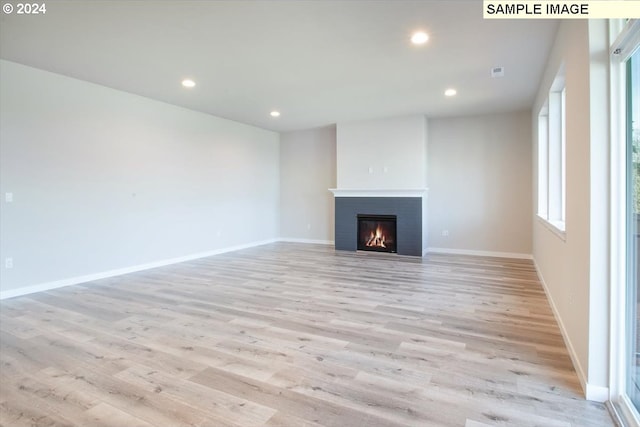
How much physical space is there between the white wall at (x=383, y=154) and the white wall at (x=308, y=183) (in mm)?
754

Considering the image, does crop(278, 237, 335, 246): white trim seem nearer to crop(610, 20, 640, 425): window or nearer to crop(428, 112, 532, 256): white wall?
crop(428, 112, 532, 256): white wall

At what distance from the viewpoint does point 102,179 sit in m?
4.76

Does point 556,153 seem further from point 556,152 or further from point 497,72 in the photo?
point 497,72

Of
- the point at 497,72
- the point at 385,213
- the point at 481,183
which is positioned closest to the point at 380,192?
the point at 385,213

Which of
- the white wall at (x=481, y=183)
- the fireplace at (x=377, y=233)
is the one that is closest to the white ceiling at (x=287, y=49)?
the white wall at (x=481, y=183)

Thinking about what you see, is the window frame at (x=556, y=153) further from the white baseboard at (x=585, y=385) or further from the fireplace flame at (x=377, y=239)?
the fireplace flame at (x=377, y=239)

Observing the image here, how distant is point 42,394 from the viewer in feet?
6.34

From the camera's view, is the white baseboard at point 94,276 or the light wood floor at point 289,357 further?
the white baseboard at point 94,276

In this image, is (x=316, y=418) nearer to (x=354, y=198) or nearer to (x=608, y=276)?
(x=608, y=276)

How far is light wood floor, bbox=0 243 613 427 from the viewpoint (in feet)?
5.76

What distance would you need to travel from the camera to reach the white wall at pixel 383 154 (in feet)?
21.0

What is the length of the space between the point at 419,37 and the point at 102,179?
445 cm

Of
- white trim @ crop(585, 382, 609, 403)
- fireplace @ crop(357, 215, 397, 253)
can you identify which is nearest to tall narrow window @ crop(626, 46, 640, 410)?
white trim @ crop(585, 382, 609, 403)

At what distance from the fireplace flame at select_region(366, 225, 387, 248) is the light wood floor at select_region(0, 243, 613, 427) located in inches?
97.8
